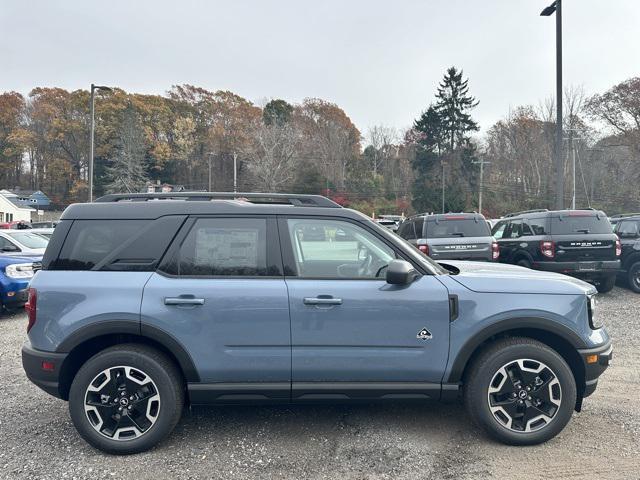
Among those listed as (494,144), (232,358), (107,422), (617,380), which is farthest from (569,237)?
(494,144)

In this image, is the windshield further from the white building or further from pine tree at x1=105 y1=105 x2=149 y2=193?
the white building

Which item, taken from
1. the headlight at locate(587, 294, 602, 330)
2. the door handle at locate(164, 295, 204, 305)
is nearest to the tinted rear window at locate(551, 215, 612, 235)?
the headlight at locate(587, 294, 602, 330)

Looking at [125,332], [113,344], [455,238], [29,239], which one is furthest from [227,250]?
[29,239]

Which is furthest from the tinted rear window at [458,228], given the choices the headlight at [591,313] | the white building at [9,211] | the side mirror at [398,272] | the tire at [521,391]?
the white building at [9,211]

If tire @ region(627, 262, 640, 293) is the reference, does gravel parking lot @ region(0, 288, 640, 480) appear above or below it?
below

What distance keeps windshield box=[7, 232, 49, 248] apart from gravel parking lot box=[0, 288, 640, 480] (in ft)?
19.0

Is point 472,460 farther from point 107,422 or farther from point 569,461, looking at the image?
point 107,422

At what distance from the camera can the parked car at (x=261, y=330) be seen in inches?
129

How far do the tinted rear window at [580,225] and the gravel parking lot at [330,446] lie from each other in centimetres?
531

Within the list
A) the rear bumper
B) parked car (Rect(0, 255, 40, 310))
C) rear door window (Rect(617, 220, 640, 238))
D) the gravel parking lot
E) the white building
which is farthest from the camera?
the white building

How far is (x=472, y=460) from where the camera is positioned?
10.7 feet

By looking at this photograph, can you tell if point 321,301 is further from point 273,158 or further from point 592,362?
point 273,158

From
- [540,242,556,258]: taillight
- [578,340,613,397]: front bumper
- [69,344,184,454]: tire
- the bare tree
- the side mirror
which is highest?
the bare tree

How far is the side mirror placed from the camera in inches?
127
